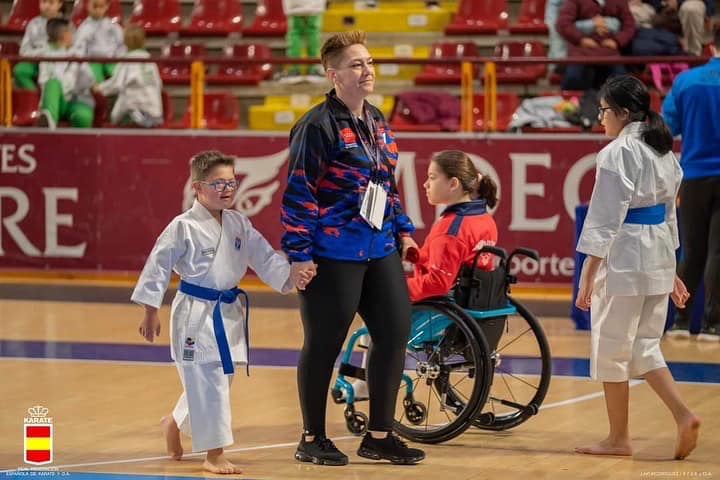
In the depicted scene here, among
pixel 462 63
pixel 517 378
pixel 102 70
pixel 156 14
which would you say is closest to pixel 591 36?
pixel 462 63

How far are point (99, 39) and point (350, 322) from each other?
835 cm

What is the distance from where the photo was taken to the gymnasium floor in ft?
19.6

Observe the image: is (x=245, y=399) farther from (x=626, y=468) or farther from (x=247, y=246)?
(x=626, y=468)

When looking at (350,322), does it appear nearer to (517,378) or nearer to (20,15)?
(517,378)

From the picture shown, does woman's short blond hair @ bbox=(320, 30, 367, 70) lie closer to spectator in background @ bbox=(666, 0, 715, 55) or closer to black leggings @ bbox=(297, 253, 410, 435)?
black leggings @ bbox=(297, 253, 410, 435)

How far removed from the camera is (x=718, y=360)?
29.5ft

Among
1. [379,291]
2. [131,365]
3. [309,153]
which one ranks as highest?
[309,153]

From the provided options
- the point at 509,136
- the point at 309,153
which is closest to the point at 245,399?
the point at 309,153

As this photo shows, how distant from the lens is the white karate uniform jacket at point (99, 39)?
13641mm

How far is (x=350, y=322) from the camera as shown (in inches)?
237

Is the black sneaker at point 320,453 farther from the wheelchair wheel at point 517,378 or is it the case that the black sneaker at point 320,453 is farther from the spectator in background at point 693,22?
the spectator in background at point 693,22

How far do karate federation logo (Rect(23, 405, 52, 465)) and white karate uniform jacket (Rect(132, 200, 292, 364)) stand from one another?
2.44ft

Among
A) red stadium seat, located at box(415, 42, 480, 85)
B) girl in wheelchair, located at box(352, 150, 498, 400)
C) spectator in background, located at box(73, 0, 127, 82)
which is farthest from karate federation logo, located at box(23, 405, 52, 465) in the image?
red stadium seat, located at box(415, 42, 480, 85)

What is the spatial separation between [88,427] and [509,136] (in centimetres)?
587
